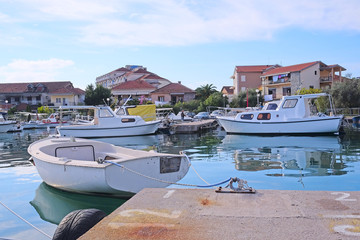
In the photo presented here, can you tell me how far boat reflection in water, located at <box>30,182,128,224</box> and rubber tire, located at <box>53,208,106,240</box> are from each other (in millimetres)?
2495

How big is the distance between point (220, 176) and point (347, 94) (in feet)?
100

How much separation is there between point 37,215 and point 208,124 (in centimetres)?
2482

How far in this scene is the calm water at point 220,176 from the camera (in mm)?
6961

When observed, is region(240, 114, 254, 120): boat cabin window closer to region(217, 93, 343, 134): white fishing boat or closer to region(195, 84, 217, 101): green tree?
region(217, 93, 343, 134): white fishing boat

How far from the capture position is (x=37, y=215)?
22.7 ft

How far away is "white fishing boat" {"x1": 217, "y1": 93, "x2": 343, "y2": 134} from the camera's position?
22.4m

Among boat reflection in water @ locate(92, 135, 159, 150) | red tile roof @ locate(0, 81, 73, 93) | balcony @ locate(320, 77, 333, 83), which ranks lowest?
boat reflection in water @ locate(92, 135, 159, 150)

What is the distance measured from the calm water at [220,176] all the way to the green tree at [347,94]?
21.3 meters

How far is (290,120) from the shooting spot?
22781 mm

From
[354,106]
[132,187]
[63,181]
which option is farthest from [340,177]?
[354,106]

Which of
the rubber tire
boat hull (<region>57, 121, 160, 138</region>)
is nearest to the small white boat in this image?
the rubber tire

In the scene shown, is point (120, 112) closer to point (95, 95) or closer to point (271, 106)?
point (271, 106)

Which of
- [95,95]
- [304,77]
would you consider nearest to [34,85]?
[95,95]

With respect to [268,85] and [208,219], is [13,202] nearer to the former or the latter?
[208,219]
